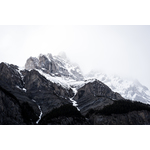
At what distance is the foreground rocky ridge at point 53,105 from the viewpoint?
334 feet

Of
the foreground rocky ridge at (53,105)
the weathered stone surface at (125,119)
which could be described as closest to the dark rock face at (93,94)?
the foreground rocky ridge at (53,105)

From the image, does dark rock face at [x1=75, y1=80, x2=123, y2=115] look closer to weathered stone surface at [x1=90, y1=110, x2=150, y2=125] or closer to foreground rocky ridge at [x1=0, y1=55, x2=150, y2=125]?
foreground rocky ridge at [x1=0, y1=55, x2=150, y2=125]

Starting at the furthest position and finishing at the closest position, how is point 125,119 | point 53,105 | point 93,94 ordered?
point 93,94, point 53,105, point 125,119

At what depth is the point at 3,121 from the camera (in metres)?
84.4

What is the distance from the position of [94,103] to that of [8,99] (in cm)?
6635

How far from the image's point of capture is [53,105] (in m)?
136

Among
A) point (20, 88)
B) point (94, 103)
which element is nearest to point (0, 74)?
point (20, 88)

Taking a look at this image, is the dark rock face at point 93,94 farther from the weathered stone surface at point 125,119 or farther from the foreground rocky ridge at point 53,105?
the weathered stone surface at point 125,119

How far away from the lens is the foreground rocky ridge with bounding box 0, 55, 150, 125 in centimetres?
10181

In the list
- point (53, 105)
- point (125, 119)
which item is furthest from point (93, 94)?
point (125, 119)

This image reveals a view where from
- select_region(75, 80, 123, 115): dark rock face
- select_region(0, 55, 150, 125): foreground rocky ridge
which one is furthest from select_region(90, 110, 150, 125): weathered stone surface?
select_region(75, 80, 123, 115): dark rock face

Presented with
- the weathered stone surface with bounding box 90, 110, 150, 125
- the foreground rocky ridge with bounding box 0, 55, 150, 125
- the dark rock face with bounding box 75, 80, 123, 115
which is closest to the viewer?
the foreground rocky ridge with bounding box 0, 55, 150, 125

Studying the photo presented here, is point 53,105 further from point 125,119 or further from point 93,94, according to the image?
point 125,119

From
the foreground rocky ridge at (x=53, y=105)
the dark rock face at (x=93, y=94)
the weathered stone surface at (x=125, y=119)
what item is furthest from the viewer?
the dark rock face at (x=93, y=94)
